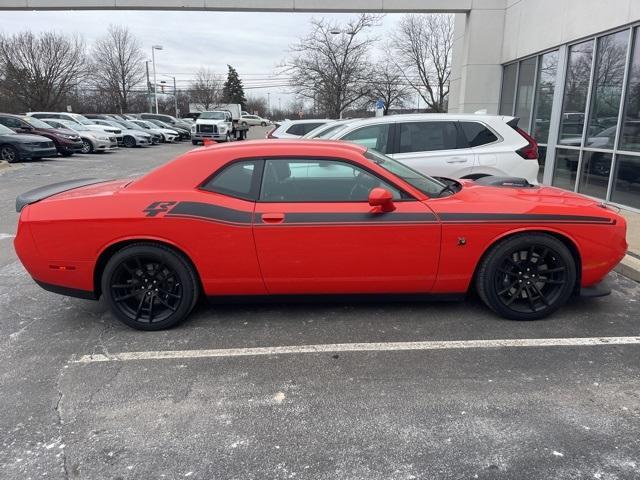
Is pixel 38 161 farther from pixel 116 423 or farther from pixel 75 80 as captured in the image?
pixel 75 80

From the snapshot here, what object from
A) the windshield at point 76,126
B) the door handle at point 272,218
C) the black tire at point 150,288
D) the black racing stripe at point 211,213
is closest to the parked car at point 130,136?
the windshield at point 76,126

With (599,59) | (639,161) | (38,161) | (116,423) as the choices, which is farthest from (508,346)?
(38,161)

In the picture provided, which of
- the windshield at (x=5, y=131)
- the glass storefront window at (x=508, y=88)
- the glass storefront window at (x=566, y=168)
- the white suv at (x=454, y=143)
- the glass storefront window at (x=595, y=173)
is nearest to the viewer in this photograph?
the white suv at (x=454, y=143)

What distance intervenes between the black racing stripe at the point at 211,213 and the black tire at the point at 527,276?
1.97m

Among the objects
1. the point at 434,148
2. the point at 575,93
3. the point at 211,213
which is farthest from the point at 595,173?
the point at 211,213

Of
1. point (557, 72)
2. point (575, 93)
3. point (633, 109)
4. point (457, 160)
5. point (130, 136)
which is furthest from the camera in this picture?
point (130, 136)

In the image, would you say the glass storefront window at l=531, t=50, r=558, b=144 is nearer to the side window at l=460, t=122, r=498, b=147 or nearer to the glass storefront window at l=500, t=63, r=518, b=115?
the glass storefront window at l=500, t=63, r=518, b=115

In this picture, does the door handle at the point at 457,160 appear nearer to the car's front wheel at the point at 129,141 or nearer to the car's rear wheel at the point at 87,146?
the car's rear wheel at the point at 87,146

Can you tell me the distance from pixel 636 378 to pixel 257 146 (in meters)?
3.22

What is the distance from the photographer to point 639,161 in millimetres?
7992

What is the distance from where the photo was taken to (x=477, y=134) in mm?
6750

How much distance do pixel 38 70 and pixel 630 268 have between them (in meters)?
46.2

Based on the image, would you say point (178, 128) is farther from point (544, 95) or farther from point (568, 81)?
point (568, 81)

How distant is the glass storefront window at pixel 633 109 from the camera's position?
809 centimetres
